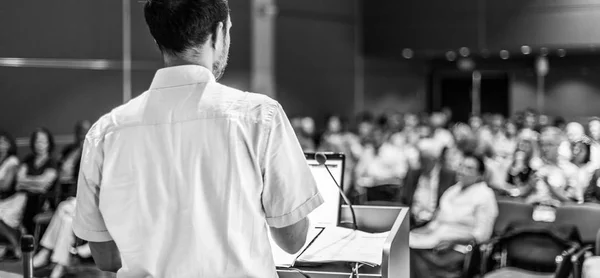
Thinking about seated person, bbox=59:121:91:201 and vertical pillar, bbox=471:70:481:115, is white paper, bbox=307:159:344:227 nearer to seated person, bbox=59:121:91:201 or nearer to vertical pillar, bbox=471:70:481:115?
seated person, bbox=59:121:91:201

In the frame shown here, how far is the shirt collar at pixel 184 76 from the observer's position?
1418 mm

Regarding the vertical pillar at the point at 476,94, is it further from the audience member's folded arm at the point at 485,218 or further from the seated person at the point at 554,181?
the audience member's folded arm at the point at 485,218

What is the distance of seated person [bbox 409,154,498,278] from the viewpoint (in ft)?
18.4

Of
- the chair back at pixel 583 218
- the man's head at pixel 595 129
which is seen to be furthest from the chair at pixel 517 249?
the man's head at pixel 595 129

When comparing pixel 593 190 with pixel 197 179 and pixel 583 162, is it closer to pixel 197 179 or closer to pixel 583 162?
pixel 583 162

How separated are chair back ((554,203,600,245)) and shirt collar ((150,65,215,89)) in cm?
449

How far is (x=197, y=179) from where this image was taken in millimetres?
1373

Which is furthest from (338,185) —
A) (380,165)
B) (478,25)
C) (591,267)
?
(478,25)

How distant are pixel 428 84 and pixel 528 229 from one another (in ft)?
39.7

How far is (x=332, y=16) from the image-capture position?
1363cm

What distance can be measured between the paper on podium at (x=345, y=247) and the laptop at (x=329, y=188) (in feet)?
0.16

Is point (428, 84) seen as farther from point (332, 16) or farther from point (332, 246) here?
point (332, 246)

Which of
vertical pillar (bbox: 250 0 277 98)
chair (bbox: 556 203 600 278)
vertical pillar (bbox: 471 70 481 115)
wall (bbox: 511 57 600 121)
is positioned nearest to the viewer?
chair (bbox: 556 203 600 278)

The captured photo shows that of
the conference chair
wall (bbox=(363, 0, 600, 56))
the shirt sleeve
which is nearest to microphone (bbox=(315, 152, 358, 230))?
the shirt sleeve
